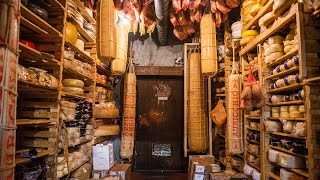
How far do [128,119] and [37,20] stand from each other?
134 inches

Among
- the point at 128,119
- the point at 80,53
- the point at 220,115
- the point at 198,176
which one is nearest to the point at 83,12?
the point at 80,53

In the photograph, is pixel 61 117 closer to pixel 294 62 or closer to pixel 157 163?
pixel 294 62

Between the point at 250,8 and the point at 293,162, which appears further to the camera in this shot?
the point at 250,8

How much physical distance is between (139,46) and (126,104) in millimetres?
1949

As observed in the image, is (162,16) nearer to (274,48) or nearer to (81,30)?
(81,30)

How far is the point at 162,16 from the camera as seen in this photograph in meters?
5.17

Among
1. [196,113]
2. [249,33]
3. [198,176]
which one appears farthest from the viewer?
[196,113]

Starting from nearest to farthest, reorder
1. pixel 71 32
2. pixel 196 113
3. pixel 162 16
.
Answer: pixel 71 32 → pixel 162 16 → pixel 196 113

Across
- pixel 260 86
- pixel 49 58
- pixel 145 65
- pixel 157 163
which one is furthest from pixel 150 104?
pixel 49 58

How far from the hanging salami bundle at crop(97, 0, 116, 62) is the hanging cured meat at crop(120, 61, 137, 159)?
209 centimetres

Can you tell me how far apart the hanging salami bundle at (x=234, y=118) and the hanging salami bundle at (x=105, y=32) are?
2.25 meters

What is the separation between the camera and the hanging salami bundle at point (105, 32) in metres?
3.84

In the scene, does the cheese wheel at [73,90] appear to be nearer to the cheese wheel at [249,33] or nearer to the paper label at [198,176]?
the paper label at [198,176]

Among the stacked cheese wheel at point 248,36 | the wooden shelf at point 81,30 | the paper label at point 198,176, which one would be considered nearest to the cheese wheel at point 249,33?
the stacked cheese wheel at point 248,36
